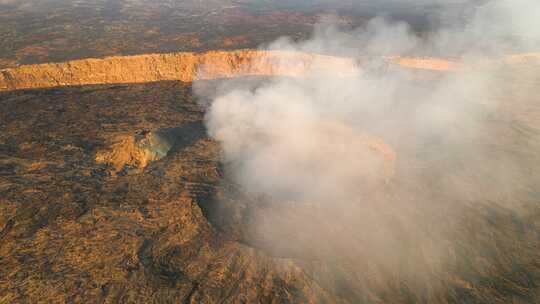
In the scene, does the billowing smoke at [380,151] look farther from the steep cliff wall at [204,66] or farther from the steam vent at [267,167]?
the steep cliff wall at [204,66]

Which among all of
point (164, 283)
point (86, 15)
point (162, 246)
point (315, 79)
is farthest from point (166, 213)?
point (86, 15)

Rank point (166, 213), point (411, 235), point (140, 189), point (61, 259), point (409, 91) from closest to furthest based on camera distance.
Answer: point (61, 259) < point (411, 235) < point (166, 213) < point (140, 189) < point (409, 91)

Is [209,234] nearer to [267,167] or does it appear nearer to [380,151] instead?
[267,167]

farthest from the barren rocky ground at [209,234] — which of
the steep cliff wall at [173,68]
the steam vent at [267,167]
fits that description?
the steep cliff wall at [173,68]

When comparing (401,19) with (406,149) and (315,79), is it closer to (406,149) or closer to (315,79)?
(315,79)

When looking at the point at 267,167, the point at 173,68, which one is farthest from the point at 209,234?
the point at 173,68

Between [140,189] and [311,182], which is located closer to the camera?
[140,189]
